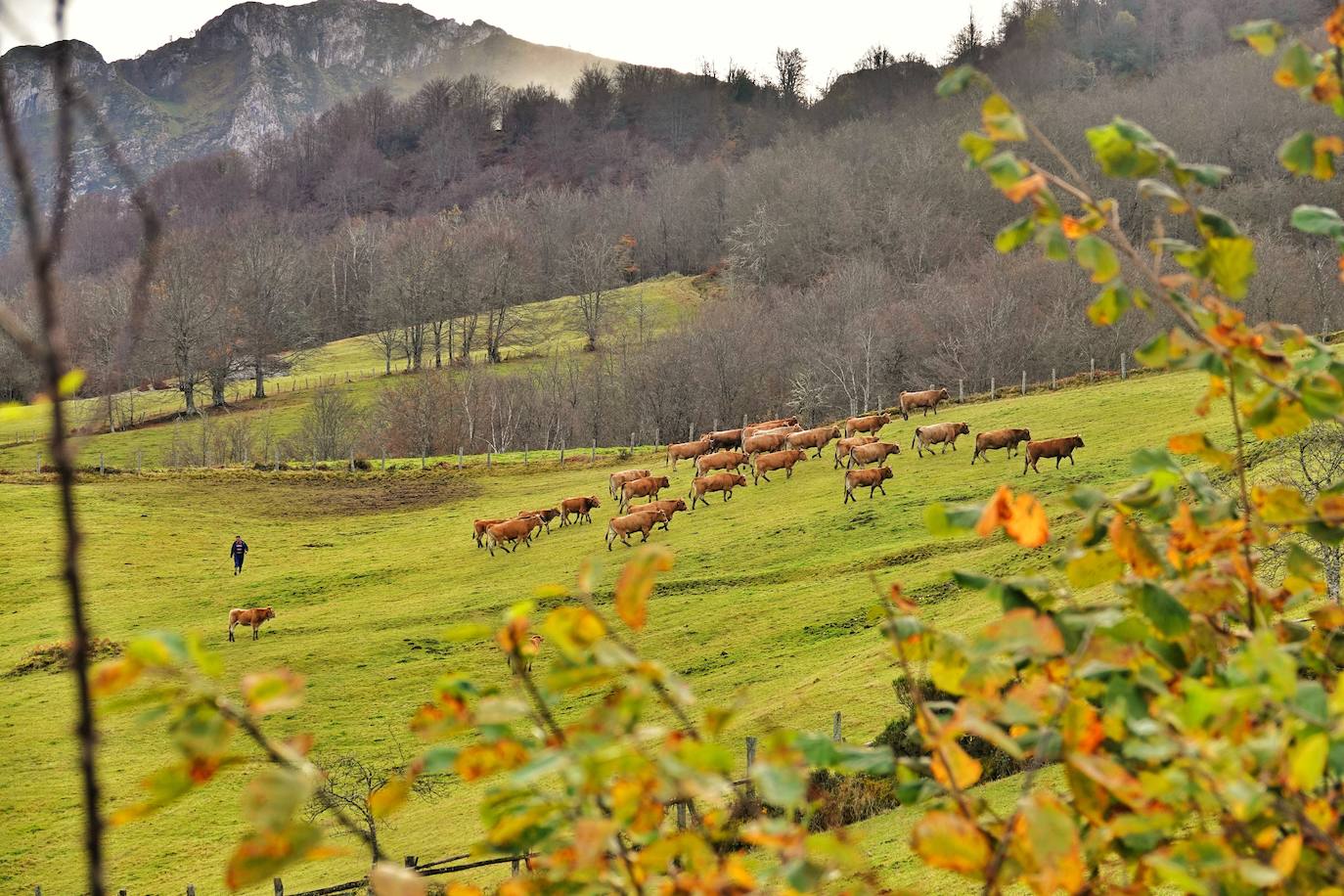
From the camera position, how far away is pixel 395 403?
242 ft

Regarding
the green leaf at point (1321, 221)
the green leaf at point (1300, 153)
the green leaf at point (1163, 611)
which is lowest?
the green leaf at point (1163, 611)

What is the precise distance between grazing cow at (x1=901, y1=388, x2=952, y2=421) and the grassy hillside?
39.1m

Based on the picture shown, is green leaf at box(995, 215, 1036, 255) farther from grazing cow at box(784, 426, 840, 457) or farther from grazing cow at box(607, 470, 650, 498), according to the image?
grazing cow at box(607, 470, 650, 498)

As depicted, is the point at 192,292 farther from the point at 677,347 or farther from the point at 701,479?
the point at 701,479

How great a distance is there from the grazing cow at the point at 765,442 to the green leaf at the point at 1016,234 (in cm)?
3948

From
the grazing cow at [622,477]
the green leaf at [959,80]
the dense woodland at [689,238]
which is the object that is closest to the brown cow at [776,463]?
the grazing cow at [622,477]

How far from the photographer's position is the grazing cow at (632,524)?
37312 mm

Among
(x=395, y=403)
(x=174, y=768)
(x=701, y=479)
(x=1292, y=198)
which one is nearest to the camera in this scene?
(x=174, y=768)

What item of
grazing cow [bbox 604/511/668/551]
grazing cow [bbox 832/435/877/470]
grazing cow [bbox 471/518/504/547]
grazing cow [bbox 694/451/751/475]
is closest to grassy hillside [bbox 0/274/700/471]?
grazing cow [bbox 471/518/504/547]

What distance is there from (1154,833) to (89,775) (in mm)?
2231

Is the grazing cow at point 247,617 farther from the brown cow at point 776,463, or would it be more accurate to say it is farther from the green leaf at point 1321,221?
the green leaf at point 1321,221

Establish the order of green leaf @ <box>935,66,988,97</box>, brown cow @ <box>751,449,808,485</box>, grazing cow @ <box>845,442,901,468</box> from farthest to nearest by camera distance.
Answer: brown cow @ <box>751,449,808,485</box>
grazing cow @ <box>845,442,901,468</box>
green leaf @ <box>935,66,988,97</box>

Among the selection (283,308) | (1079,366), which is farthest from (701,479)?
(283,308)

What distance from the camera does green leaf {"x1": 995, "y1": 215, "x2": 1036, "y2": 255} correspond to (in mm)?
3555
